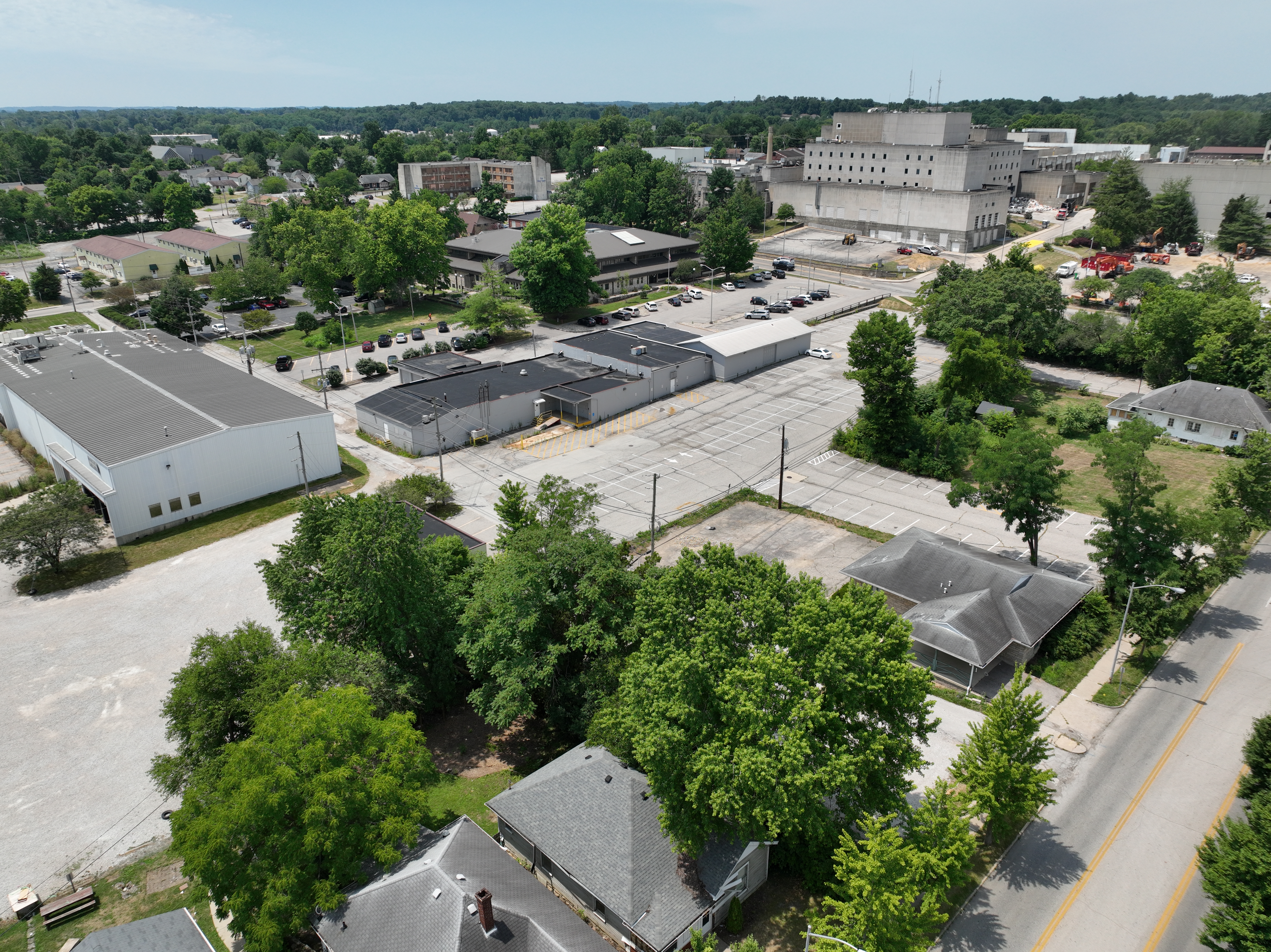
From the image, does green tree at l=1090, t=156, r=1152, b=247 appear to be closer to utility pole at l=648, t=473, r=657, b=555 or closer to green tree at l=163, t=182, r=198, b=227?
utility pole at l=648, t=473, r=657, b=555

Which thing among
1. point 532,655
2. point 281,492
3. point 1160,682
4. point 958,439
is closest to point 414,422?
point 281,492

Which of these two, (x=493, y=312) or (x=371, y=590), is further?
(x=493, y=312)

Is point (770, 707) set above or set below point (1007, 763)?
above

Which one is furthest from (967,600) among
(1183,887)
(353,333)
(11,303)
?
(11,303)

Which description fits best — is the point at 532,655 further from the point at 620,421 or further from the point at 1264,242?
the point at 1264,242

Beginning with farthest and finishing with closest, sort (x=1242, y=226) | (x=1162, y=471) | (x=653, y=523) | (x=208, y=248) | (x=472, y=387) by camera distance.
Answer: (x=208, y=248)
(x=1242, y=226)
(x=472, y=387)
(x=1162, y=471)
(x=653, y=523)

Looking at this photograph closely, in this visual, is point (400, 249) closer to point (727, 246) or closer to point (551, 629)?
point (727, 246)

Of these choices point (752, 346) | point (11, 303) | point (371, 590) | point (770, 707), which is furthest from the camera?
point (11, 303)
